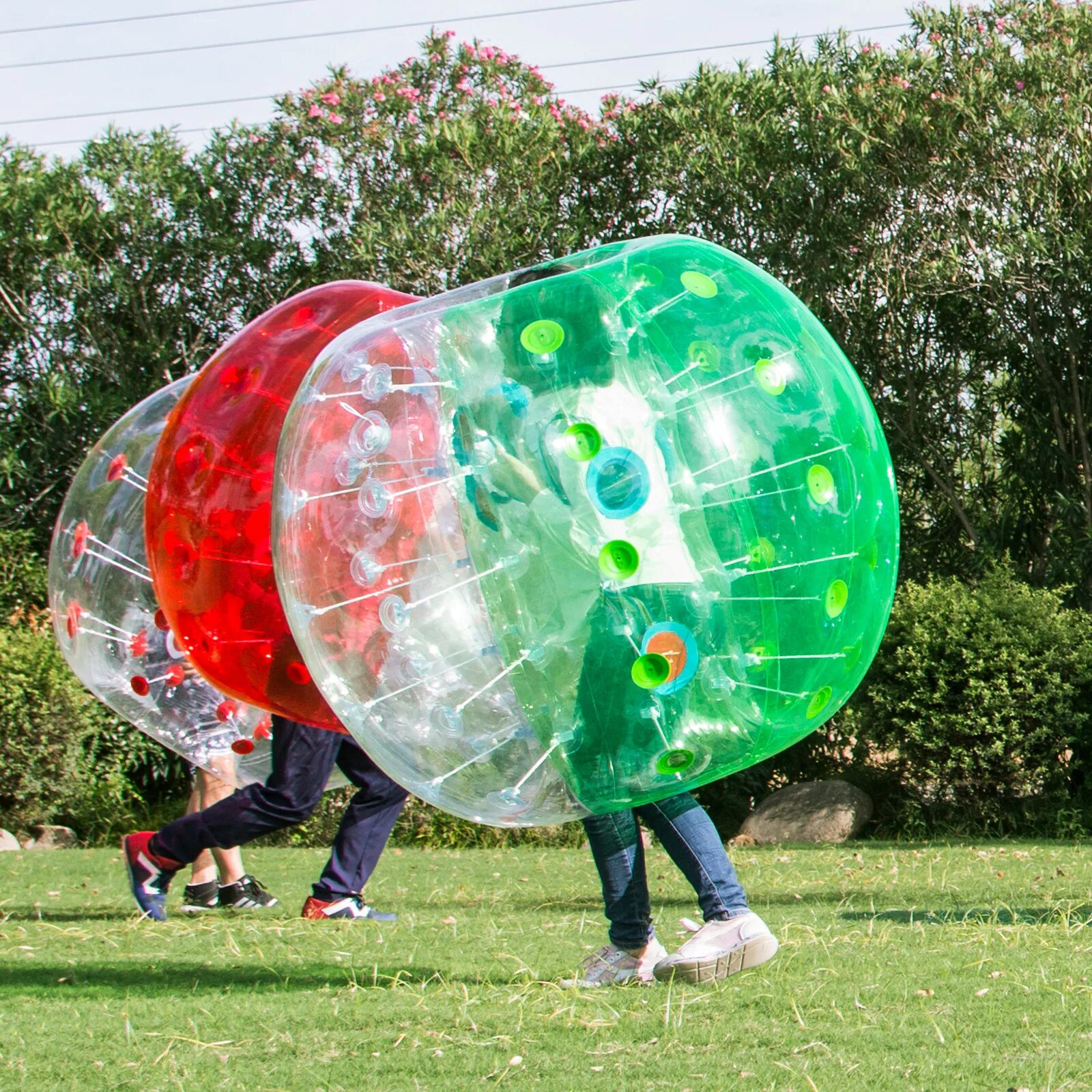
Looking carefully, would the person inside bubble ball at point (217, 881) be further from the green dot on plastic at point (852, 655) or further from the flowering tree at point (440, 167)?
the flowering tree at point (440, 167)

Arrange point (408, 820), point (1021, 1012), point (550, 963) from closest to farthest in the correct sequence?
point (1021, 1012) < point (550, 963) < point (408, 820)

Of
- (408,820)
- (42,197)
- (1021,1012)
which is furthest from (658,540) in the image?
(42,197)

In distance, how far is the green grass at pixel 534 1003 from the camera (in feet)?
11.1

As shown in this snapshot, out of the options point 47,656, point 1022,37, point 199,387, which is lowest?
point 47,656

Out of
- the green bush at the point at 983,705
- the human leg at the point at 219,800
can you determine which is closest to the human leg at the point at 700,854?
the human leg at the point at 219,800

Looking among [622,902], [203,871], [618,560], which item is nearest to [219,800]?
[203,871]

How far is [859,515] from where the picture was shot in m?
3.84

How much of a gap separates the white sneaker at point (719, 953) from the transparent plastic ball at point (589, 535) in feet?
1.84

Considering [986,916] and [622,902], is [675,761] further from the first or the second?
[986,916]

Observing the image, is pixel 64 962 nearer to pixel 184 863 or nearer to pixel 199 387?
pixel 184 863

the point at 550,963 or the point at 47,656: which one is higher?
the point at 47,656

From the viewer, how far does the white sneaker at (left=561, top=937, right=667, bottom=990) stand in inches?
168

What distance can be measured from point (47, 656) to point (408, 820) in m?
3.00

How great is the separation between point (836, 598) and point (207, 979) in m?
2.35
